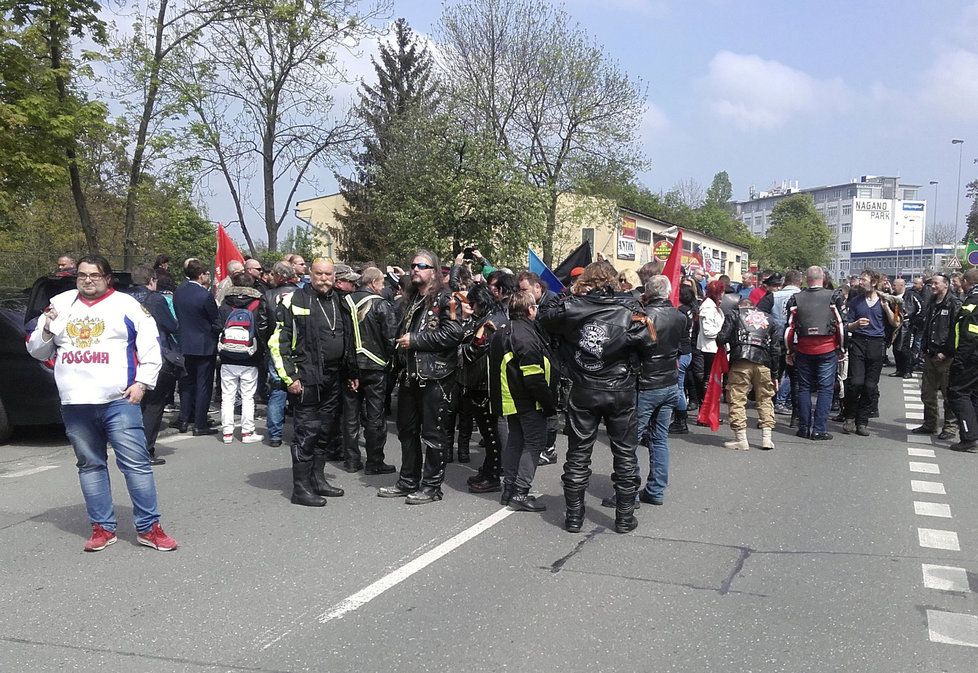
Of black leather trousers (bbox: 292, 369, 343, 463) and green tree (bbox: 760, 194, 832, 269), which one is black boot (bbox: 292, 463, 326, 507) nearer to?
black leather trousers (bbox: 292, 369, 343, 463)

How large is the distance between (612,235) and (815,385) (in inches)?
1396

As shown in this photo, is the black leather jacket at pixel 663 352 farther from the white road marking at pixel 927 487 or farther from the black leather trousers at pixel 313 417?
the white road marking at pixel 927 487

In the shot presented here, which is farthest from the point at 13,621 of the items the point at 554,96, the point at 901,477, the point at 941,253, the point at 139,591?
the point at 941,253

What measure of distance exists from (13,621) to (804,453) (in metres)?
7.63

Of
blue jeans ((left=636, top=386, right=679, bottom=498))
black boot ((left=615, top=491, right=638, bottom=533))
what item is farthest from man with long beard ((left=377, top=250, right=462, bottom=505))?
blue jeans ((left=636, top=386, right=679, bottom=498))

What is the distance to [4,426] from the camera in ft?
28.9

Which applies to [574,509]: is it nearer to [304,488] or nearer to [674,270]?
[304,488]

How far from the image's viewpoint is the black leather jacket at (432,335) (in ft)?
21.3

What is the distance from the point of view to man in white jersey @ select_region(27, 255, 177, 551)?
529cm

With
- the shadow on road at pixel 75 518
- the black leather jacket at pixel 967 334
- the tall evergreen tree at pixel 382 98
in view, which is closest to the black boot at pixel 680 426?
the black leather jacket at pixel 967 334

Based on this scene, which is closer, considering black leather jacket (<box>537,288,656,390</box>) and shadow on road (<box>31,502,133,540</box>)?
black leather jacket (<box>537,288,656,390</box>)

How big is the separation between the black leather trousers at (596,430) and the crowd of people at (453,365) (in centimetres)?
1

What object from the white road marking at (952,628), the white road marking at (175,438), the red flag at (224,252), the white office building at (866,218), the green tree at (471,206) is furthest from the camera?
the white office building at (866,218)

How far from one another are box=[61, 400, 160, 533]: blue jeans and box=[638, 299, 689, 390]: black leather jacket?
3617 millimetres
